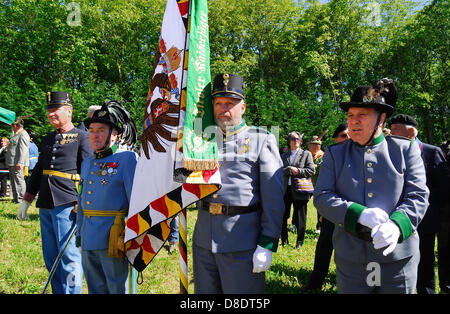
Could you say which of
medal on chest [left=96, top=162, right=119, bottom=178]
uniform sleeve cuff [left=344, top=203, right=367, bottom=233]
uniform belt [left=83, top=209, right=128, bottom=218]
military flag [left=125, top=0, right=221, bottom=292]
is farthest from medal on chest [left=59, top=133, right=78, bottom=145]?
uniform sleeve cuff [left=344, top=203, right=367, bottom=233]

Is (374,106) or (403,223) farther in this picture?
(374,106)

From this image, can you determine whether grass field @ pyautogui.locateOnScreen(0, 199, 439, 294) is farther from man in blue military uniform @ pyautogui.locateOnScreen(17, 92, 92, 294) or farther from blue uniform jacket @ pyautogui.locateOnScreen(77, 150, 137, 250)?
blue uniform jacket @ pyautogui.locateOnScreen(77, 150, 137, 250)

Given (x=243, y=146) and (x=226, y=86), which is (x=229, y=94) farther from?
(x=243, y=146)

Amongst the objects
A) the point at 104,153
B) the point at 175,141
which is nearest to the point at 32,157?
the point at 104,153

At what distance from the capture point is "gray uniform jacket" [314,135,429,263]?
88.7 inches

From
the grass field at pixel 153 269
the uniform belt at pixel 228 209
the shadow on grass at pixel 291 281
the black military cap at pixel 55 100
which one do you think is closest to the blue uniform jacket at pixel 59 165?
the black military cap at pixel 55 100

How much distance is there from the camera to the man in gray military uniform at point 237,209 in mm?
2506

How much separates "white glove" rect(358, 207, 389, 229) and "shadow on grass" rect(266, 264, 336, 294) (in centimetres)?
256

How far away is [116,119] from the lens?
320 cm

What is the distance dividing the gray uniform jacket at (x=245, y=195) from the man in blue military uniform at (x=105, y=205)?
0.80 metres

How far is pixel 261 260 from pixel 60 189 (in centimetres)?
274

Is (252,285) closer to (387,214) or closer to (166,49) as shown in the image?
(387,214)

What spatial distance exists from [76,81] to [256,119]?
14.1 m

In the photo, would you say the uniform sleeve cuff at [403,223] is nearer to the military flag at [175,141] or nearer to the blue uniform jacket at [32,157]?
the military flag at [175,141]
